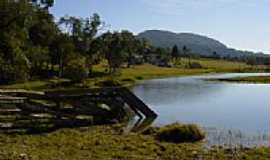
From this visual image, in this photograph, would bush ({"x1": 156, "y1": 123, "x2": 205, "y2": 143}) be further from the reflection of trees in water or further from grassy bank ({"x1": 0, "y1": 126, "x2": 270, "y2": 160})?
the reflection of trees in water

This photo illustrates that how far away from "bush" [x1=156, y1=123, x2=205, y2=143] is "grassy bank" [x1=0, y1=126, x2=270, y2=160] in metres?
0.66

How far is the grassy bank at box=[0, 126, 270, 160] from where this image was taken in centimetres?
1733

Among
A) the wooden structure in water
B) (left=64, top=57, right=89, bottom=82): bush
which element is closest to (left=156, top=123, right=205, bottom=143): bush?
the wooden structure in water

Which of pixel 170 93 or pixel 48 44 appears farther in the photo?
pixel 48 44

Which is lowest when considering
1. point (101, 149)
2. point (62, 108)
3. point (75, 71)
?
point (101, 149)

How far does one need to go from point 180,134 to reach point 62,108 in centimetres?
669

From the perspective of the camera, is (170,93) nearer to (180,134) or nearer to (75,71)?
(75,71)

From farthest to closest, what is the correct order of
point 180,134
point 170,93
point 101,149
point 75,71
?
1. point 75,71
2. point 170,93
3. point 180,134
4. point 101,149

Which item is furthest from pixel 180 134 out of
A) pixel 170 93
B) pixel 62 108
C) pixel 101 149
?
pixel 170 93

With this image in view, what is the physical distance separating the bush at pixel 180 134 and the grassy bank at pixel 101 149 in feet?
2.16

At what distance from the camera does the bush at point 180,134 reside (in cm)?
2331

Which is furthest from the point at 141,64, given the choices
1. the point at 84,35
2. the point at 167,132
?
the point at 167,132

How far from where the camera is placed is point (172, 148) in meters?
20.1

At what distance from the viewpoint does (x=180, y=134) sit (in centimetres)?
2353
